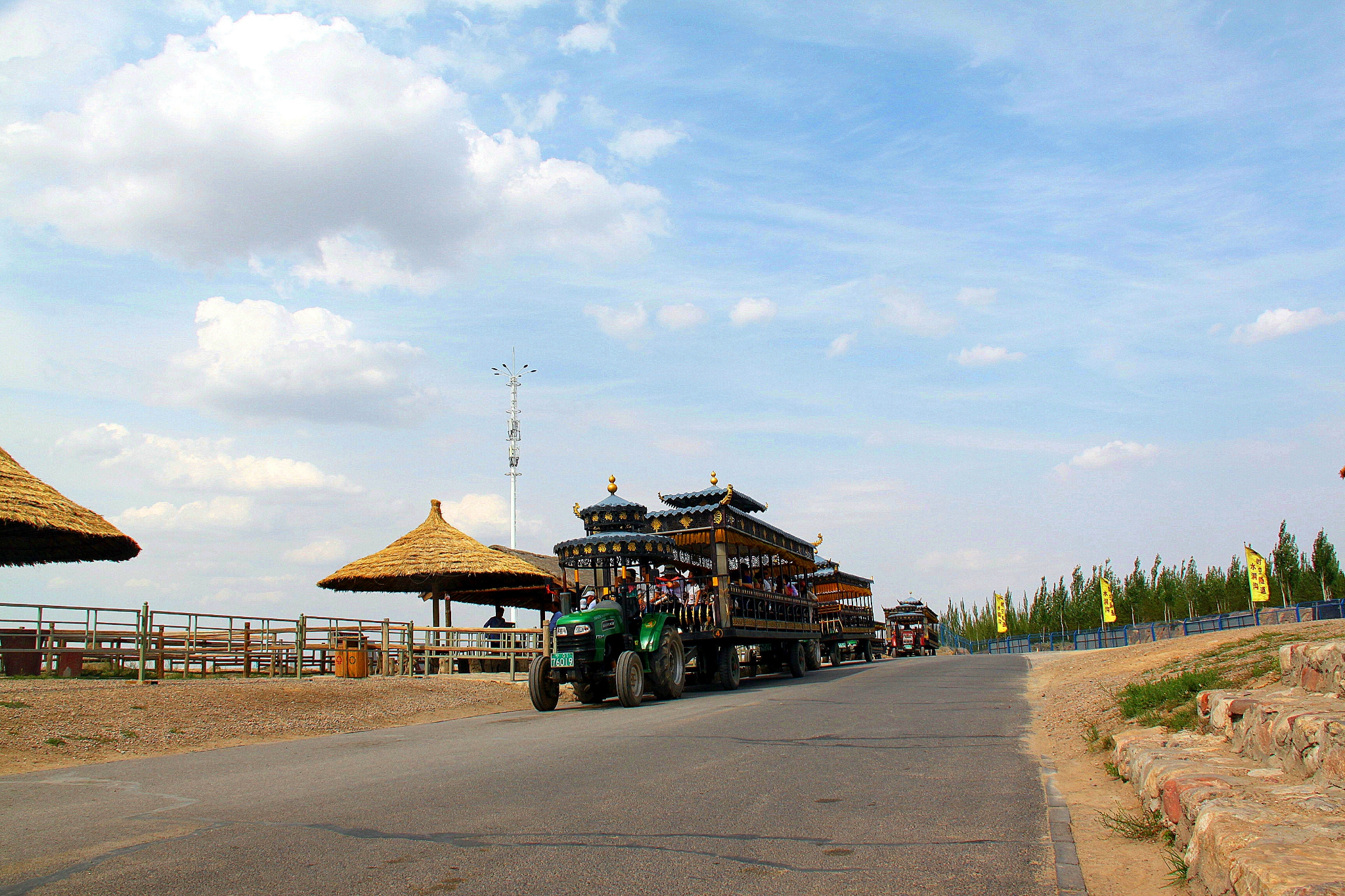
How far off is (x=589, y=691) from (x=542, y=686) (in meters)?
1.14

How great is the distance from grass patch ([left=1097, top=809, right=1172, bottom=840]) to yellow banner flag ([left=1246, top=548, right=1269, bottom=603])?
32.5m

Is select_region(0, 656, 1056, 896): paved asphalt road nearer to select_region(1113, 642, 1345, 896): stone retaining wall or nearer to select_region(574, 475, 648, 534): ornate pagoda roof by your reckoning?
select_region(1113, 642, 1345, 896): stone retaining wall

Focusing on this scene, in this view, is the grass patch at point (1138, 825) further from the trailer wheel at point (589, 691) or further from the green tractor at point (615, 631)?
the trailer wheel at point (589, 691)

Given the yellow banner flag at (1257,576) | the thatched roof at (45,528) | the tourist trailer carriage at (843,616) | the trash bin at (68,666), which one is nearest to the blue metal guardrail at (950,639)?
the tourist trailer carriage at (843,616)

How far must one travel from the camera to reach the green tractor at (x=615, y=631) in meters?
15.5

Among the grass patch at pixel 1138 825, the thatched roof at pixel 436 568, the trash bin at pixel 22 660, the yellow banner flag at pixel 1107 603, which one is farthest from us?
the yellow banner flag at pixel 1107 603

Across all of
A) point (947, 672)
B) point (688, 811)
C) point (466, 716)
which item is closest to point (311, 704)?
point (466, 716)

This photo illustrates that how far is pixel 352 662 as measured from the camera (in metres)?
20.0

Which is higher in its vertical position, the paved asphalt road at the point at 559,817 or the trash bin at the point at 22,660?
the trash bin at the point at 22,660

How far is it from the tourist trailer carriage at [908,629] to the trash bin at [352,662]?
34.0 meters

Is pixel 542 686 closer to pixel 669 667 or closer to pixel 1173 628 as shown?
pixel 669 667

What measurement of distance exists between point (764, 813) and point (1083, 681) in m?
13.1

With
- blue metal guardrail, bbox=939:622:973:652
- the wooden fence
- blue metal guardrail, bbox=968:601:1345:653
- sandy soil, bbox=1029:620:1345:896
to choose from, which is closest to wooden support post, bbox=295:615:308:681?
the wooden fence

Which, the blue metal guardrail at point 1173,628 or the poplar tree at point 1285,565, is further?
the poplar tree at point 1285,565
